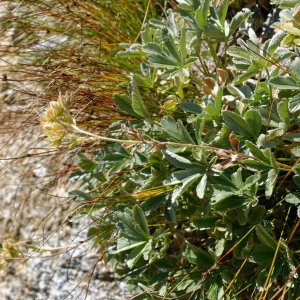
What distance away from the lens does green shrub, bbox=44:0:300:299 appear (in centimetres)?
177

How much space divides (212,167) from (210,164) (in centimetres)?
2

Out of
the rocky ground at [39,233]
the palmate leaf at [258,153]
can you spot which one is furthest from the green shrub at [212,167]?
the rocky ground at [39,233]

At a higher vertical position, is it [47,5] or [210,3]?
[210,3]

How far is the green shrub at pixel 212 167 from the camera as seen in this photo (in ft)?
5.82

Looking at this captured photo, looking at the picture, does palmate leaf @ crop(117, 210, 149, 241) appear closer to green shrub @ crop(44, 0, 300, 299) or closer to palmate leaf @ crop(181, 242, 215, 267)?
green shrub @ crop(44, 0, 300, 299)

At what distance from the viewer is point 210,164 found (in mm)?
1811

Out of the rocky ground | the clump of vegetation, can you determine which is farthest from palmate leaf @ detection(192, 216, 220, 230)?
the rocky ground

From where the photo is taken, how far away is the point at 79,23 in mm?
2688

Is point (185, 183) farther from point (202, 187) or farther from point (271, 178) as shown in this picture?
point (271, 178)

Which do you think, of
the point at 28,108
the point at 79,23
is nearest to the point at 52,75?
the point at 28,108

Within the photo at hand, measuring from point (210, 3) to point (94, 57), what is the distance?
72cm

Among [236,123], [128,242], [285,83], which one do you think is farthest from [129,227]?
[285,83]

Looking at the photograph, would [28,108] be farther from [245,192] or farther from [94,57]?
[245,192]

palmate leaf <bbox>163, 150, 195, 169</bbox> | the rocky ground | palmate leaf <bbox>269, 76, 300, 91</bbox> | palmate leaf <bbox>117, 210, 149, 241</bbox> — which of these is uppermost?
palmate leaf <bbox>269, 76, 300, 91</bbox>
